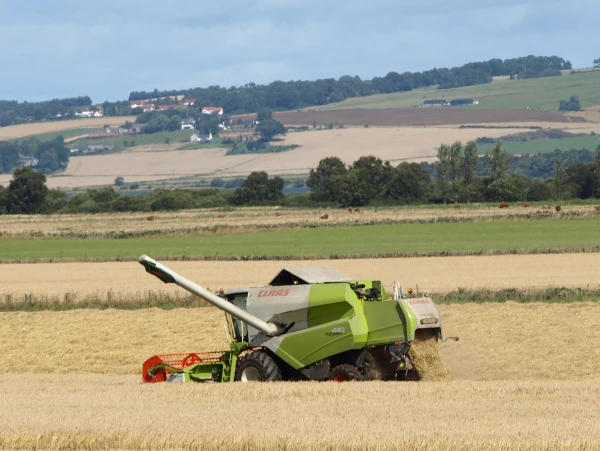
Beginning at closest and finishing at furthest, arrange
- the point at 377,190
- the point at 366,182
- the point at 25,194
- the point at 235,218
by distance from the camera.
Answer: the point at 235,218 → the point at 366,182 → the point at 377,190 → the point at 25,194

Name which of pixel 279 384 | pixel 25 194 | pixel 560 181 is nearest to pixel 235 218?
pixel 560 181

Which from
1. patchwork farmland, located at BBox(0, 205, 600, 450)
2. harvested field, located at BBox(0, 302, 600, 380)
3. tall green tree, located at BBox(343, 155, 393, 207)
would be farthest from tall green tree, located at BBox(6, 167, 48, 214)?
harvested field, located at BBox(0, 302, 600, 380)

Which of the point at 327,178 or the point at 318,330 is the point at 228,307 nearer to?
the point at 318,330

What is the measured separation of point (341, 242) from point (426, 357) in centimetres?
4362

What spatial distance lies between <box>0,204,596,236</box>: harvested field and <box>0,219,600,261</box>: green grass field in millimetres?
5607

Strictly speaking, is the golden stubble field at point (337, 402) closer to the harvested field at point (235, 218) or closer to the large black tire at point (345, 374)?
the large black tire at point (345, 374)

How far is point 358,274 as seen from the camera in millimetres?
45125

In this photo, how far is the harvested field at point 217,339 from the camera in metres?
24.6

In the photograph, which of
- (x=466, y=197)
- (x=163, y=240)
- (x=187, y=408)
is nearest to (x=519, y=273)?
(x=187, y=408)

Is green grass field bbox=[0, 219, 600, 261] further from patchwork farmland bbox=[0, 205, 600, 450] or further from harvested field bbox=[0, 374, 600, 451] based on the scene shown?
harvested field bbox=[0, 374, 600, 451]

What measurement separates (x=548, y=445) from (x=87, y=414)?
7.33 meters

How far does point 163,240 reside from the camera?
7275 cm

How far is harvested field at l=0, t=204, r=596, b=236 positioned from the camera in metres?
83.2

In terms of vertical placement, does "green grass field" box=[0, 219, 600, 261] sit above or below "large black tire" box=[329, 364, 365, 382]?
below
